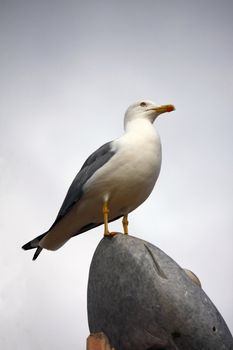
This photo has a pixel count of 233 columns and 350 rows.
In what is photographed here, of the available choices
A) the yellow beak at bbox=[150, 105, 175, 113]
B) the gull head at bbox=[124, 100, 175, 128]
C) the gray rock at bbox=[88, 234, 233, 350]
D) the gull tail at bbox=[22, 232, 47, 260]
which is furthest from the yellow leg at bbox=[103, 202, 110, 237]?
the yellow beak at bbox=[150, 105, 175, 113]

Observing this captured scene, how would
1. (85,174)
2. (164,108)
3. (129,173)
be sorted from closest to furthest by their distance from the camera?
1. (129,173)
2. (85,174)
3. (164,108)

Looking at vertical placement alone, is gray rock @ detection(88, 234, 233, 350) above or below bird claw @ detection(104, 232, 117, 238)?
below

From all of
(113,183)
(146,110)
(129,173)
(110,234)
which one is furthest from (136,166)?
(146,110)

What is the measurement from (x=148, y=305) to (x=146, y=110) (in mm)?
2926

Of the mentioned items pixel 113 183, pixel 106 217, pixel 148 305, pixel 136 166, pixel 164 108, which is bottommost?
pixel 148 305

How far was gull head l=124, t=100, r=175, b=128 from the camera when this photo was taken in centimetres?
705

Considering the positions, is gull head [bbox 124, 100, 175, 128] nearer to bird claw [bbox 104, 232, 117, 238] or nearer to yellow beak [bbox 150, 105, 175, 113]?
yellow beak [bbox 150, 105, 175, 113]

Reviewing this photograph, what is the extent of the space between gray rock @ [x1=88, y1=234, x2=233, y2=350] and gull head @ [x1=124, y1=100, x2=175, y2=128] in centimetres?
200

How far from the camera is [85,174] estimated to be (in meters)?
6.57

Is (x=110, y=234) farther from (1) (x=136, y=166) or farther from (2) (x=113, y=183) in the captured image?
(1) (x=136, y=166)

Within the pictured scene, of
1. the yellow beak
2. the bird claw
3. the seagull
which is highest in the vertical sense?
the yellow beak

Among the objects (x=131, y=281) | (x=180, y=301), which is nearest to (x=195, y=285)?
(x=180, y=301)

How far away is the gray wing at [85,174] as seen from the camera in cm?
645

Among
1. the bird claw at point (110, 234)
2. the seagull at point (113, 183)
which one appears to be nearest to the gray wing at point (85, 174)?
the seagull at point (113, 183)
